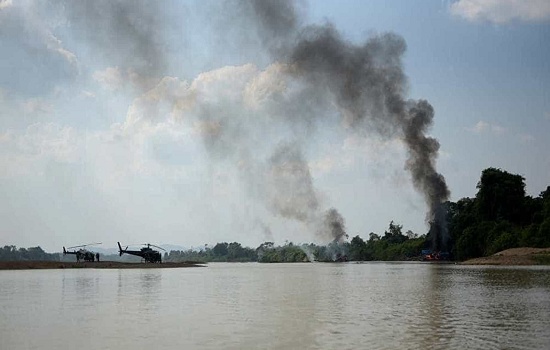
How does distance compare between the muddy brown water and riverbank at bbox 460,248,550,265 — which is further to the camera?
riverbank at bbox 460,248,550,265

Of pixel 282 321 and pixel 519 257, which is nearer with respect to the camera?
pixel 282 321

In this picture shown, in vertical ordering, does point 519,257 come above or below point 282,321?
above

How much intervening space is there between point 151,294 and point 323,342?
25.1 meters

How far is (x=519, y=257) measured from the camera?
105m

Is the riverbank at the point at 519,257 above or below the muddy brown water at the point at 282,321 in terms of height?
above

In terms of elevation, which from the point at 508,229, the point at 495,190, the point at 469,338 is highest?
the point at 495,190

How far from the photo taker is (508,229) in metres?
127

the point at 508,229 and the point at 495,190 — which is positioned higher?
the point at 495,190

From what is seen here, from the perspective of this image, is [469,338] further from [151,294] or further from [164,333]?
[151,294]

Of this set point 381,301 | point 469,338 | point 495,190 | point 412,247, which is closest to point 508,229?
point 495,190

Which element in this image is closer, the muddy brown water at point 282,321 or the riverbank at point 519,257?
the muddy brown water at point 282,321

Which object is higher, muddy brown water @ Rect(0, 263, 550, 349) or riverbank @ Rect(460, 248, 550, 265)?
riverbank @ Rect(460, 248, 550, 265)

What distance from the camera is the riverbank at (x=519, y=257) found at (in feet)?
329

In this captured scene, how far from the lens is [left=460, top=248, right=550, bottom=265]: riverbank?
10038cm
